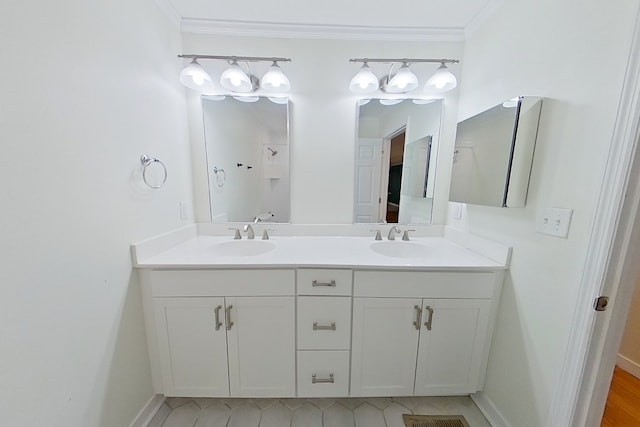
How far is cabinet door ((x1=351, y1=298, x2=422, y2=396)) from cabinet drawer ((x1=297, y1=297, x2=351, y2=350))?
0.05 m

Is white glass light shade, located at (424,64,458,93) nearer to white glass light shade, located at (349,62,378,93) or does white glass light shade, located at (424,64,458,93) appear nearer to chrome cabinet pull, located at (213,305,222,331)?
white glass light shade, located at (349,62,378,93)

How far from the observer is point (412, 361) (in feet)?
4.08

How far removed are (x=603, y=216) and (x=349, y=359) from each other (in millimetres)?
1230

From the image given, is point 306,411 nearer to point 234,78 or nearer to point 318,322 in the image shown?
point 318,322

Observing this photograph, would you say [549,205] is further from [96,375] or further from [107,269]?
[96,375]

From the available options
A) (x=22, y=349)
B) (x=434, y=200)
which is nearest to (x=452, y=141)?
(x=434, y=200)

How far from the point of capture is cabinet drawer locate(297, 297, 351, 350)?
3.93 ft

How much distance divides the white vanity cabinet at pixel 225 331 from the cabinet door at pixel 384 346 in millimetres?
359

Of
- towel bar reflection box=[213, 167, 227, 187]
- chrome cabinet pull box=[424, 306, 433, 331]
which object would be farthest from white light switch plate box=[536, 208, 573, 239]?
towel bar reflection box=[213, 167, 227, 187]

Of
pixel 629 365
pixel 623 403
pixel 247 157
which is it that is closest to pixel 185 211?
pixel 247 157

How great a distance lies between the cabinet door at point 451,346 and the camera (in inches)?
47.3

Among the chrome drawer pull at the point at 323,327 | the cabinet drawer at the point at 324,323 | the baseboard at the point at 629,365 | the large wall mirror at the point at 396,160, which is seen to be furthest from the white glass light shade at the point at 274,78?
the baseboard at the point at 629,365

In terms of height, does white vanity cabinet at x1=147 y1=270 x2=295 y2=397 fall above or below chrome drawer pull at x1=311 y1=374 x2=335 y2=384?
above

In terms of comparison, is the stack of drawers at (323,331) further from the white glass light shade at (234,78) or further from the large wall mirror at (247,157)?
the white glass light shade at (234,78)
